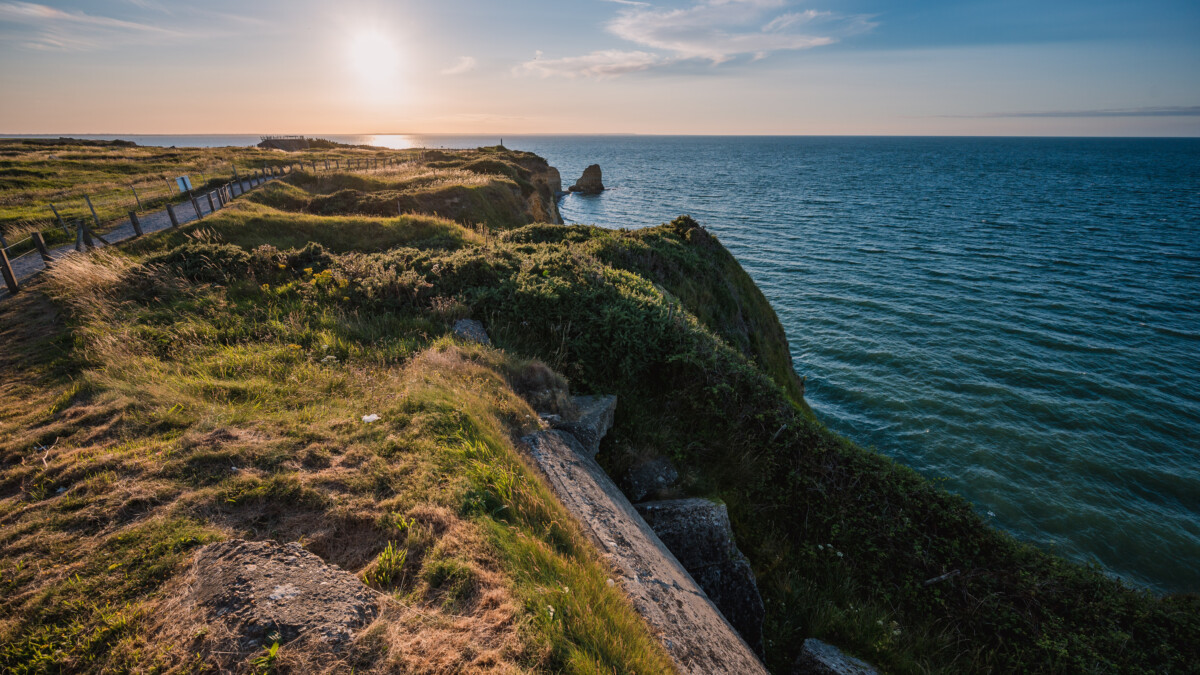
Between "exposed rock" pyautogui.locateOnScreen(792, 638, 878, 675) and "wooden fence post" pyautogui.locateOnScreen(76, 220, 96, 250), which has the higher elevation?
"wooden fence post" pyautogui.locateOnScreen(76, 220, 96, 250)

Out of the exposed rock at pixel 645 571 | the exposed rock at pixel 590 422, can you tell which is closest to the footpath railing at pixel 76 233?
the exposed rock at pixel 590 422

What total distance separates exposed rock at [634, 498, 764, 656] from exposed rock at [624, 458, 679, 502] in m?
0.54

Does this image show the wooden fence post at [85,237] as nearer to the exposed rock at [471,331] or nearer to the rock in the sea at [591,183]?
the exposed rock at [471,331]

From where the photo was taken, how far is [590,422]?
7.34m

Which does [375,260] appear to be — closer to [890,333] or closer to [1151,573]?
[1151,573]

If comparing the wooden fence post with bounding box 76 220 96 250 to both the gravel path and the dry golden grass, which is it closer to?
the gravel path

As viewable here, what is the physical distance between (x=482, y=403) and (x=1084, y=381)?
25915mm

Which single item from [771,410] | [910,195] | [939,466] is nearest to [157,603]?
[771,410]

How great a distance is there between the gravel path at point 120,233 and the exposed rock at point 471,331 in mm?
→ 12796

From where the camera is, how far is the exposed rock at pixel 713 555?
595 cm

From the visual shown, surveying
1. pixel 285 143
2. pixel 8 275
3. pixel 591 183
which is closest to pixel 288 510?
pixel 8 275

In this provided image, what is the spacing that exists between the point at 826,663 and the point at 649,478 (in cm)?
323

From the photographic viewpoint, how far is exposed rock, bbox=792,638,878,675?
17.5ft

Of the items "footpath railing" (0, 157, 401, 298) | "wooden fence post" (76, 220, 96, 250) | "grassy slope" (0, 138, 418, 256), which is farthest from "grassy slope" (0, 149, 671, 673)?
"grassy slope" (0, 138, 418, 256)
